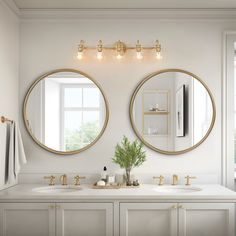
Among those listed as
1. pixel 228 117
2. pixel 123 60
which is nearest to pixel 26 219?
pixel 123 60

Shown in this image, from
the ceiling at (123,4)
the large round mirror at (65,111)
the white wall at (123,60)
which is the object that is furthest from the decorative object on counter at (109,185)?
the ceiling at (123,4)

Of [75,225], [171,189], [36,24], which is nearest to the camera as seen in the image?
[75,225]

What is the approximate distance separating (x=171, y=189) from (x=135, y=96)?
950mm

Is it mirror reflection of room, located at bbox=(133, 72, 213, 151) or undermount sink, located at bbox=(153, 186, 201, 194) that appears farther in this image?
mirror reflection of room, located at bbox=(133, 72, 213, 151)


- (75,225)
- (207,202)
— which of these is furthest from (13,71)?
(207,202)

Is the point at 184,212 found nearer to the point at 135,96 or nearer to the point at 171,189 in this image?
the point at 171,189

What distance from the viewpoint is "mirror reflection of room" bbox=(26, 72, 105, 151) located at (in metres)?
3.73

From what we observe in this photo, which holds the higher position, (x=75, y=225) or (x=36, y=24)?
(x=36, y=24)

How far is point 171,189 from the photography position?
3543 millimetres

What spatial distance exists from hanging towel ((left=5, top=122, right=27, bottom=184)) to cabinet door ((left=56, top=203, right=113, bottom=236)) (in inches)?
23.2

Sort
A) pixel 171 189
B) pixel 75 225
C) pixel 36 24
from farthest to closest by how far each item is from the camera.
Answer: pixel 36 24 < pixel 171 189 < pixel 75 225

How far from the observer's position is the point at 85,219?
309 centimetres

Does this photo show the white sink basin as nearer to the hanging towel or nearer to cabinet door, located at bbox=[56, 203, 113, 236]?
the hanging towel

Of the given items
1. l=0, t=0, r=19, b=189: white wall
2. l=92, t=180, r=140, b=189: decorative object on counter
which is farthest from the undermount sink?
l=0, t=0, r=19, b=189: white wall
